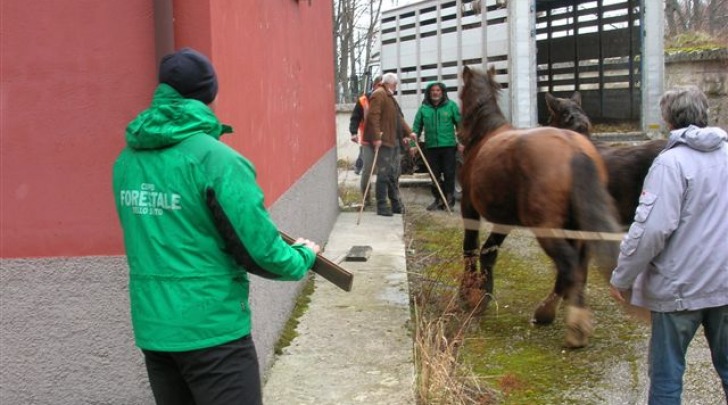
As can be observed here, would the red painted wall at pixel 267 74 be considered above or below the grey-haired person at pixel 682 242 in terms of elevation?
above

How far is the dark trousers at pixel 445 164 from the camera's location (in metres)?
11.5

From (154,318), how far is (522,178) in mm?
3415

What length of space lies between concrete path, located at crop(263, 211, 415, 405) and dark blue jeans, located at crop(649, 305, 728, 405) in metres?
1.22

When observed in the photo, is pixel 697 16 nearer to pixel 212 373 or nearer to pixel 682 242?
pixel 682 242

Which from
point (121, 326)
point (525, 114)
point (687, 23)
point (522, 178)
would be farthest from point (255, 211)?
point (687, 23)

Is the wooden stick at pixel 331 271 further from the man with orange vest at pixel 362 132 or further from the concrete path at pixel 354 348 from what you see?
the man with orange vest at pixel 362 132

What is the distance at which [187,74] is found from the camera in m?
2.50

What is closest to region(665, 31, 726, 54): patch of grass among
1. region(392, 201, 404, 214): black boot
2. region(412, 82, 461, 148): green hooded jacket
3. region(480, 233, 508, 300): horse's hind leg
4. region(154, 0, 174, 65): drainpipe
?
region(412, 82, 461, 148): green hooded jacket

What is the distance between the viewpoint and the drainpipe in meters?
3.53

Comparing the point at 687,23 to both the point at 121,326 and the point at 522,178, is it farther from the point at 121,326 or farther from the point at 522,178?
the point at 121,326

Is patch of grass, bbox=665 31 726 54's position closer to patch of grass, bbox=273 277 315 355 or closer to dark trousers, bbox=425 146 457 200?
dark trousers, bbox=425 146 457 200

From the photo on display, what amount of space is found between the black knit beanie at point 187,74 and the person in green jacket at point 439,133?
8.64m

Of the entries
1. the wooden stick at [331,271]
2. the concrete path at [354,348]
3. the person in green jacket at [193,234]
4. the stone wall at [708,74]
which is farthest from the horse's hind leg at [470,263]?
the stone wall at [708,74]

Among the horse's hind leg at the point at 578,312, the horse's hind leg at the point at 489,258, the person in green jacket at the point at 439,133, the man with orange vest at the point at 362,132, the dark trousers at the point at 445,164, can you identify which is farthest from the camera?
the dark trousers at the point at 445,164
